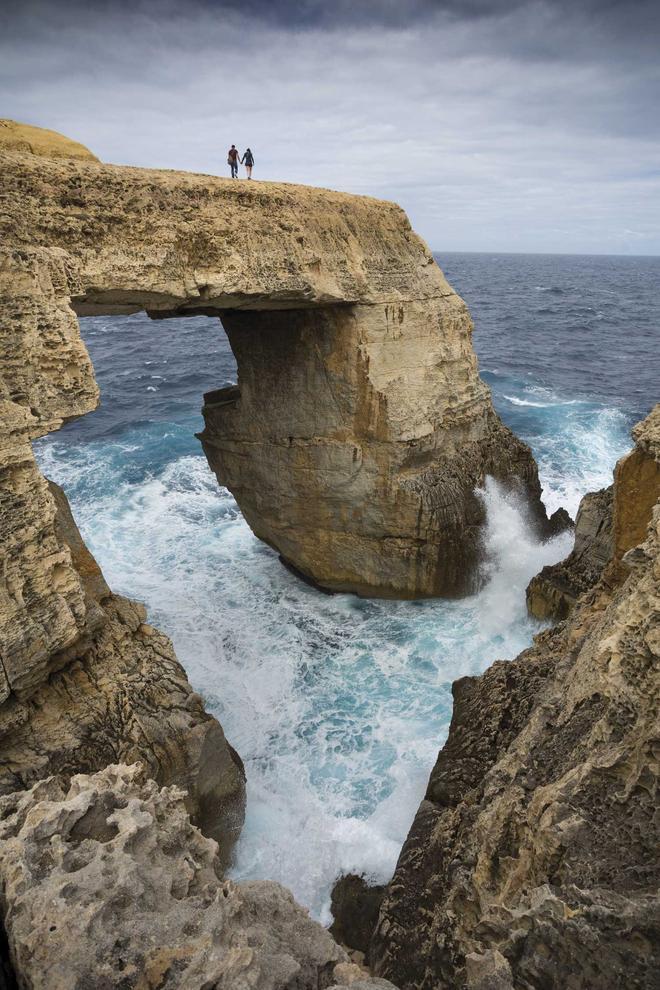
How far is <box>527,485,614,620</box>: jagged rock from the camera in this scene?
996 centimetres

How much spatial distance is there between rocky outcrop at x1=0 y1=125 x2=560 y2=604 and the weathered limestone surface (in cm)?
223

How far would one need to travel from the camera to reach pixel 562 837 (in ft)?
13.1

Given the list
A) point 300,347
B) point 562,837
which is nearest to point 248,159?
point 300,347

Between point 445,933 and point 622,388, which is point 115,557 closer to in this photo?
point 445,933

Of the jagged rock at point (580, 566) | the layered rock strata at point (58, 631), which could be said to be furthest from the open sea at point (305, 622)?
the layered rock strata at point (58, 631)

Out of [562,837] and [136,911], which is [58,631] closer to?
[136,911]

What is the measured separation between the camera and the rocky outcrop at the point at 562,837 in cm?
344

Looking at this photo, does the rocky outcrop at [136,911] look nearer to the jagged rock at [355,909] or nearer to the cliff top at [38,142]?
the jagged rock at [355,909]

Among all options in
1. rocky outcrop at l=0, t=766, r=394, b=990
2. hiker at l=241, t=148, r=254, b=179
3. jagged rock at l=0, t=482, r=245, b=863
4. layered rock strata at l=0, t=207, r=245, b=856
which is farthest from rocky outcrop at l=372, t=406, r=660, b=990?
hiker at l=241, t=148, r=254, b=179

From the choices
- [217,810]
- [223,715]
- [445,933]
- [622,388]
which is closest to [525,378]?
[622,388]

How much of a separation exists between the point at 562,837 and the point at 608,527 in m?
6.69

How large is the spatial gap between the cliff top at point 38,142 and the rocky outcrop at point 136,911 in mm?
7984

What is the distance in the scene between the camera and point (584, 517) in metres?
10.3

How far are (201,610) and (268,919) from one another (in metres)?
10.2
